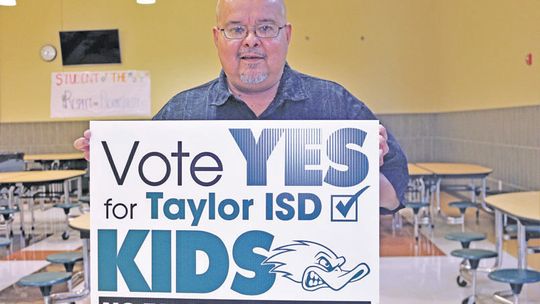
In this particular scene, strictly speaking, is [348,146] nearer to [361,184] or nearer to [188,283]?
[361,184]

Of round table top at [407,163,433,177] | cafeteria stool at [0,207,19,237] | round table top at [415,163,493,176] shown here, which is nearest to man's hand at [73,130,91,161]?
round table top at [407,163,433,177]

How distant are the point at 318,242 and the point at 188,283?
0.99ft

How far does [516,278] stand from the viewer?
3.61 m

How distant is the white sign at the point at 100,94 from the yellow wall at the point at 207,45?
0.13m

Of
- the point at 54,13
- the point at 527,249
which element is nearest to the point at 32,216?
the point at 54,13

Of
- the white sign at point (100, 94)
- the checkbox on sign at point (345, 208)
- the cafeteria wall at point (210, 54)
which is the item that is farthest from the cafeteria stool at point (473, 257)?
the white sign at point (100, 94)

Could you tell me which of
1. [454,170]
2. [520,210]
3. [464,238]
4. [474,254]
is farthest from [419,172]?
[520,210]

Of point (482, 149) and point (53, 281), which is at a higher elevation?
point (482, 149)

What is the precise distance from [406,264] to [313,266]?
14.1ft

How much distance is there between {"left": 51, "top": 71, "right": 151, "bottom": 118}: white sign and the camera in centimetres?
1048

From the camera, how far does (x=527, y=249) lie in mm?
4164

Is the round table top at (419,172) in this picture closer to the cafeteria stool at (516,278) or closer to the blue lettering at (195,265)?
the cafeteria stool at (516,278)

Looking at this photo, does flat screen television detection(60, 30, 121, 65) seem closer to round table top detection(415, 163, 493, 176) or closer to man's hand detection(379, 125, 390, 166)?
round table top detection(415, 163, 493, 176)

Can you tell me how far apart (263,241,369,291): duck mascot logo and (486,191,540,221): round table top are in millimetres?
2308
